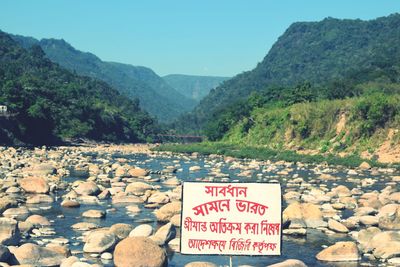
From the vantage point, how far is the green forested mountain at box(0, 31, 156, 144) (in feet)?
237

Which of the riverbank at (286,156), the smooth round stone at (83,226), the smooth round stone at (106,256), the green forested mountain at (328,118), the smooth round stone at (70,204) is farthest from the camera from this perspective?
the green forested mountain at (328,118)

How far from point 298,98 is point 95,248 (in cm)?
6614

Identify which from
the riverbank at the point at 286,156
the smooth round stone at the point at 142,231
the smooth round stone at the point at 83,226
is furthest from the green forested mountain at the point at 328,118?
the smooth round stone at the point at 142,231

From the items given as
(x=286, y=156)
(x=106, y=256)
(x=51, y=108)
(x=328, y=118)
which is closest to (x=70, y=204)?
(x=106, y=256)

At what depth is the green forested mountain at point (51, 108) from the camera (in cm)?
7219

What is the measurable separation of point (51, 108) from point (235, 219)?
81614 millimetres

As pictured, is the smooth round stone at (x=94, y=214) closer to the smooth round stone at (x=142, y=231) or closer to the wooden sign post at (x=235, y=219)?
the smooth round stone at (x=142, y=231)

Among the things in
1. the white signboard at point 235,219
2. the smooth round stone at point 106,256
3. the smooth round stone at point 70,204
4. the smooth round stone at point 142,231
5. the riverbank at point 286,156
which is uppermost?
the white signboard at point 235,219

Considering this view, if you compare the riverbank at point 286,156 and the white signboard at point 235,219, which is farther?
the riverbank at point 286,156

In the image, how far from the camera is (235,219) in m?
8.41

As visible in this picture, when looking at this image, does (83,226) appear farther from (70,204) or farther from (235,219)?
(235,219)

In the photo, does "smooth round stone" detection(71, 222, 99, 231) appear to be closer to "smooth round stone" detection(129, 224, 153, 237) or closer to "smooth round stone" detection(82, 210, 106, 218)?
"smooth round stone" detection(82, 210, 106, 218)

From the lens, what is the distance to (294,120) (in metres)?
64.8

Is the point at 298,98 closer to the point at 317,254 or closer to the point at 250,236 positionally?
the point at 317,254
